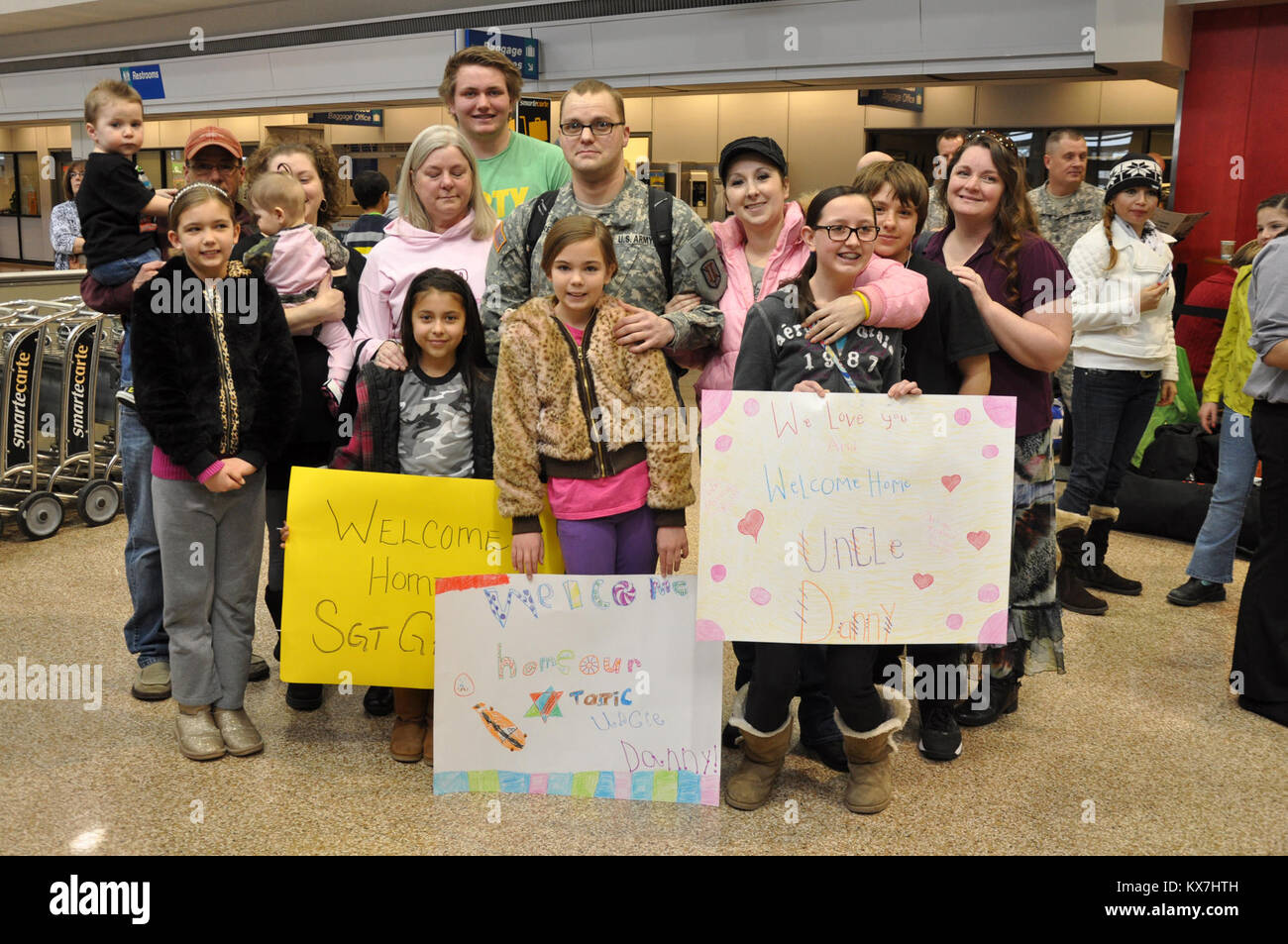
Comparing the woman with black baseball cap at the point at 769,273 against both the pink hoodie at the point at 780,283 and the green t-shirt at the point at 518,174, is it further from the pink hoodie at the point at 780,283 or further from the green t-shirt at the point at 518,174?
the green t-shirt at the point at 518,174

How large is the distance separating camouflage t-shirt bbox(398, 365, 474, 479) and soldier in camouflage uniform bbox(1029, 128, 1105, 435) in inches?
145

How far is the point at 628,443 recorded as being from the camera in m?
2.91

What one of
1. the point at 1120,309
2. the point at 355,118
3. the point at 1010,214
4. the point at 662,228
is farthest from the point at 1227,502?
the point at 355,118

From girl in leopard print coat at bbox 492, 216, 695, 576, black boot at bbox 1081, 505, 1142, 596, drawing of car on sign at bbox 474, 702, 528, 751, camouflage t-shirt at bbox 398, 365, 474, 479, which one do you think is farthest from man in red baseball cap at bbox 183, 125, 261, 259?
black boot at bbox 1081, 505, 1142, 596

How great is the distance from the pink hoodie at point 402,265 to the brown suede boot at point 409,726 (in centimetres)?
99

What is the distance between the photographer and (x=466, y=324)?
315cm

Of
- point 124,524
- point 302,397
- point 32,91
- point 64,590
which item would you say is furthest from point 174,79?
point 302,397

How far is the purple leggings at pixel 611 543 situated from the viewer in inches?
116

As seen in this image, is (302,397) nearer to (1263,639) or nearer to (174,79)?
(1263,639)

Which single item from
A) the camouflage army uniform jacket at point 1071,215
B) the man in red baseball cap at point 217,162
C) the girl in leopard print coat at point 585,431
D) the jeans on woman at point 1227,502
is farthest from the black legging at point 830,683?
the camouflage army uniform jacket at point 1071,215

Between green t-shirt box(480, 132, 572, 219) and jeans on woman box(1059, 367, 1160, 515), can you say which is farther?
jeans on woman box(1059, 367, 1160, 515)

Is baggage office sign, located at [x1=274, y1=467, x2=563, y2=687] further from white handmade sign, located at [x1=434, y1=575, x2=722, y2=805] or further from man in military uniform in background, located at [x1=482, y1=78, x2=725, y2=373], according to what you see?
man in military uniform in background, located at [x1=482, y1=78, x2=725, y2=373]

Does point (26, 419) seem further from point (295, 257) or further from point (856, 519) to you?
point (856, 519)

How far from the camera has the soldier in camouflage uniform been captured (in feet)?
18.4
